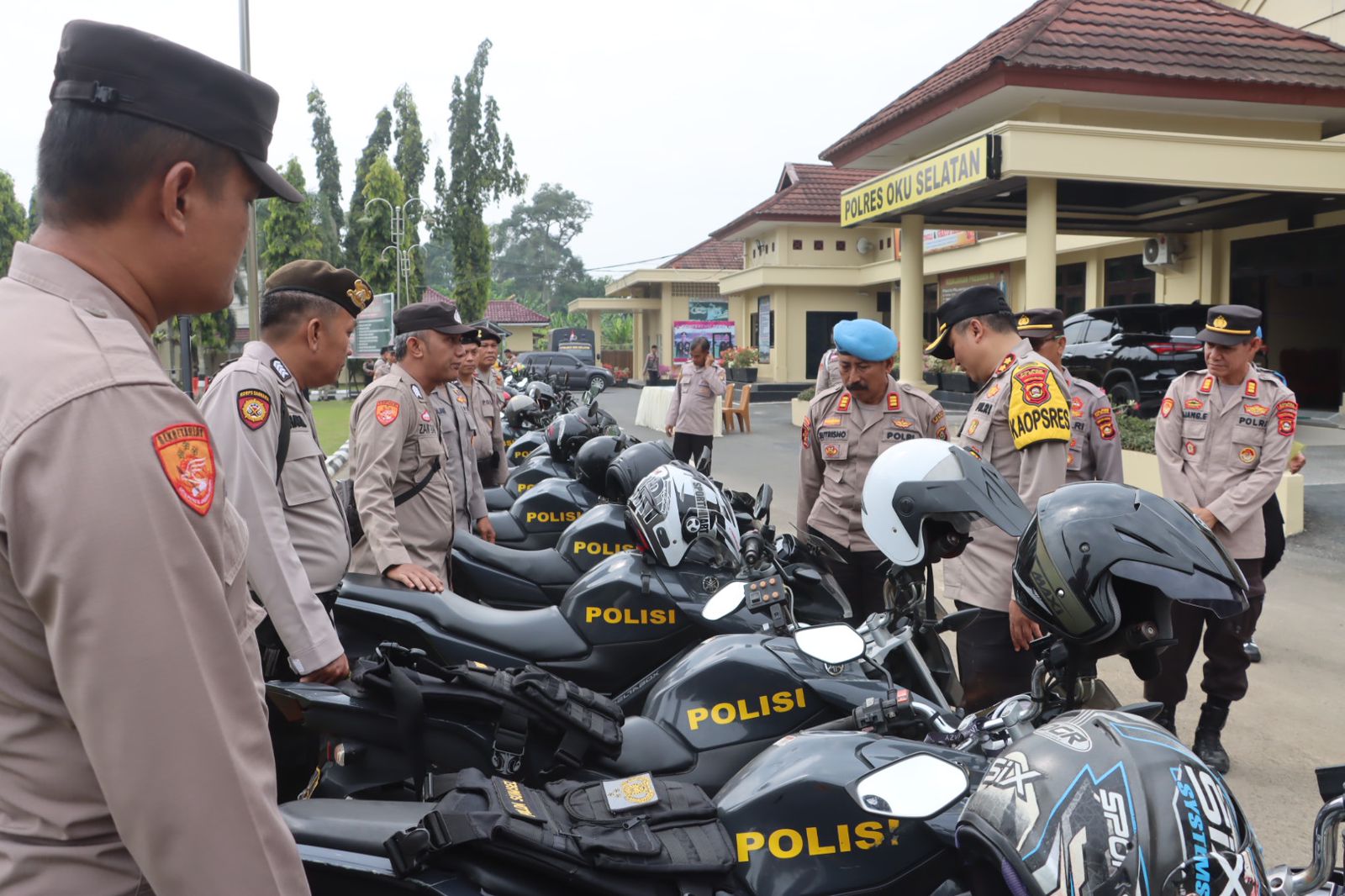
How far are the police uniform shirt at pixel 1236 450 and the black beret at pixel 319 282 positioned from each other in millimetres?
3748

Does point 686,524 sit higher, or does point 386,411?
point 386,411

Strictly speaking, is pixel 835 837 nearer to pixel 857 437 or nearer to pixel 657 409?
pixel 857 437

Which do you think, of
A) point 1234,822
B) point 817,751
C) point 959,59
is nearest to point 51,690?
point 817,751

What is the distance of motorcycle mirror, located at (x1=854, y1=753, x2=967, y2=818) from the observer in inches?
67.2

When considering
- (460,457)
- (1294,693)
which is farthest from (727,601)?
(1294,693)

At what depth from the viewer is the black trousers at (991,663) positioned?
10.4 feet

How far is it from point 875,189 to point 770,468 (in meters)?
4.39

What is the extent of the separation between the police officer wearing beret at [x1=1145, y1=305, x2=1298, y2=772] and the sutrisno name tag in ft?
9.87

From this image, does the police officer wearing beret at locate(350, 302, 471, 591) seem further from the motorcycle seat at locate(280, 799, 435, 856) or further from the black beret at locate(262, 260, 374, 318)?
the motorcycle seat at locate(280, 799, 435, 856)

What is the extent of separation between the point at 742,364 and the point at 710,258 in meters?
14.5

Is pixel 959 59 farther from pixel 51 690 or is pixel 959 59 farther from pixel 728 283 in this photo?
pixel 728 283

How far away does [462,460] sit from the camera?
5.11m

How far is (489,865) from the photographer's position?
1.82 m

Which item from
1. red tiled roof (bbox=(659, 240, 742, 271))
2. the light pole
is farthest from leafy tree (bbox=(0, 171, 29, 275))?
red tiled roof (bbox=(659, 240, 742, 271))
